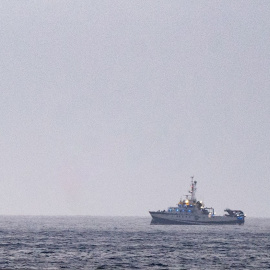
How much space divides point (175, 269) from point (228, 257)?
1871cm

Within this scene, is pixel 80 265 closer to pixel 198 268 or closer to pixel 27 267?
pixel 27 267

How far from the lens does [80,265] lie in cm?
7044

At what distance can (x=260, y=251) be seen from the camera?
96.9m

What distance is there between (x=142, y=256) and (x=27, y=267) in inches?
863

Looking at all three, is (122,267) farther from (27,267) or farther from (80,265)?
(27,267)

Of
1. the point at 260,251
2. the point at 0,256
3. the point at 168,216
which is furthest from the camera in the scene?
the point at 168,216

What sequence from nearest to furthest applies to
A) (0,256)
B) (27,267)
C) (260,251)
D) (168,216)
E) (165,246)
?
1. (27,267)
2. (0,256)
3. (260,251)
4. (165,246)
5. (168,216)

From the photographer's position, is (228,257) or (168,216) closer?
(228,257)

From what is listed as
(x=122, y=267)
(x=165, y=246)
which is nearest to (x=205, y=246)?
(x=165, y=246)

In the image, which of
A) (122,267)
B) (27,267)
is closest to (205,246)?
(122,267)

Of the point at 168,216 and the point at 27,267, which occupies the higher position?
the point at 168,216

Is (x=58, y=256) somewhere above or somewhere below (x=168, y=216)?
below

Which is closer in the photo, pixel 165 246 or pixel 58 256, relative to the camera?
pixel 58 256

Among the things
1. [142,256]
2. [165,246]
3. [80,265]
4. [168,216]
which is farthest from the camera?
[168,216]
